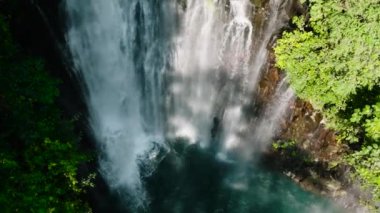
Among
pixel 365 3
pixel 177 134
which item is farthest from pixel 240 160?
pixel 365 3

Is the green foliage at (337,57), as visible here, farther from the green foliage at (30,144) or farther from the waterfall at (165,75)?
the green foliage at (30,144)

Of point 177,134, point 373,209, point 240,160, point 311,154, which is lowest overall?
point 373,209

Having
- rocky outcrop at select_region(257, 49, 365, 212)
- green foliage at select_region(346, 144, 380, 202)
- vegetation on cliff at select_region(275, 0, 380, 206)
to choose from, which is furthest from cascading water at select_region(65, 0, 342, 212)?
green foliage at select_region(346, 144, 380, 202)

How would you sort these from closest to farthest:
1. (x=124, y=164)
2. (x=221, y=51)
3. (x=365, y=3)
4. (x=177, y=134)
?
(x=365, y=3) < (x=221, y=51) < (x=124, y=164) < (x=177, y=134)

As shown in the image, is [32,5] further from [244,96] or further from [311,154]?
[311,154]

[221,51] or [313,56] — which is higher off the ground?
[221,51]

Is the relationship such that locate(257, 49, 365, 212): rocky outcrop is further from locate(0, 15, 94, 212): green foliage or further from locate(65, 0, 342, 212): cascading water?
locate(0, 15, 94, 212): green foliage

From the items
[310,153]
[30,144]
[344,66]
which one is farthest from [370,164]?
[30,144]

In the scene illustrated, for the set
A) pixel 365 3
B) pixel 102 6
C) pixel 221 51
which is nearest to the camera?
pixel 365 3

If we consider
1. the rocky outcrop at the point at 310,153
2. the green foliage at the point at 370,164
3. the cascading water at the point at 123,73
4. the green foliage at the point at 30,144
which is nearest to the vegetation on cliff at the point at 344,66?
→ the green foliage at the point at 370,164

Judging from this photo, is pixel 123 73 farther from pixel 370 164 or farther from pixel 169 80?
pixel 370 164
